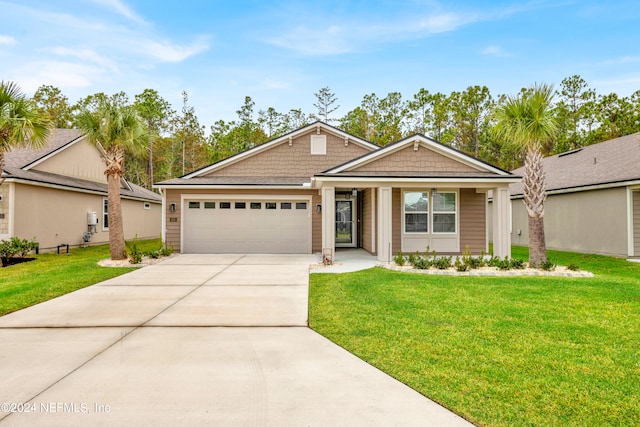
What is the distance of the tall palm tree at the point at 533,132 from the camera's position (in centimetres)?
969

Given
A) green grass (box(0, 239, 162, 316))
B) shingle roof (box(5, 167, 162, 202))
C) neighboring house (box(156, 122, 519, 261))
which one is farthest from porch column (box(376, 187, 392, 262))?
shingle roof (box(5, 167, 162, 202))

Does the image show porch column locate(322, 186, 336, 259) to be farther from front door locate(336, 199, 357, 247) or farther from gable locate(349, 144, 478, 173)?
front door locate(336, 199, 357, 247)

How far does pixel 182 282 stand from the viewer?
27.0ft

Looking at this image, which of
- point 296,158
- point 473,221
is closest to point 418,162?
point 473,221

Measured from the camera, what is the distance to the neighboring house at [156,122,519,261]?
37.1ft

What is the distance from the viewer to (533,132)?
9773 millimetres

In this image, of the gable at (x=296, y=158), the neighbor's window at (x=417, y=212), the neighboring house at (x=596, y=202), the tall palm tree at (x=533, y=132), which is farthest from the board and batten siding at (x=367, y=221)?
the neighboring house at (x=596, y=202)

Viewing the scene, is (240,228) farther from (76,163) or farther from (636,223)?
(636,223)

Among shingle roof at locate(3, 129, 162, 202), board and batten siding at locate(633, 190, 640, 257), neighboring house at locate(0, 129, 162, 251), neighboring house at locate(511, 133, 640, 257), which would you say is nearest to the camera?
board and batten siding at locate(633, 190, 640, 257)

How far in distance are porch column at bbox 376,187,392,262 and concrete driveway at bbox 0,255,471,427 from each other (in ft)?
16.8

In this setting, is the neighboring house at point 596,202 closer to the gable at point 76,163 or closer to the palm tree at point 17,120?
the palm tree at point 17,120

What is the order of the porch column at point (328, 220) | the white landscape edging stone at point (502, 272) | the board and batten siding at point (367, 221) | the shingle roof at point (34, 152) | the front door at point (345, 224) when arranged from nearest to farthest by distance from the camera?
the white landscape edging stone at point (502, 272) < the porch column at point (328, 220) < the board and batten siding at point (367, 221) < the shingle roof at point (34, 152) < the front door at point (345, 224)

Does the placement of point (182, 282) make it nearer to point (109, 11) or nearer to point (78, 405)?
point (78, 405)

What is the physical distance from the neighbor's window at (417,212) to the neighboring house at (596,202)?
249 inches
